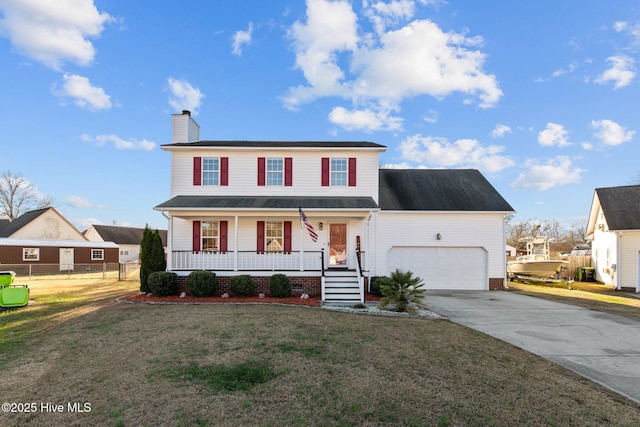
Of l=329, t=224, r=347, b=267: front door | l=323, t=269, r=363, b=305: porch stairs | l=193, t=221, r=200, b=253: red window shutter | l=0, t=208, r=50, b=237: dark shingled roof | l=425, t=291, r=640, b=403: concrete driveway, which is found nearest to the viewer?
l=425, t=291, r=640, b=403: concrete driveway

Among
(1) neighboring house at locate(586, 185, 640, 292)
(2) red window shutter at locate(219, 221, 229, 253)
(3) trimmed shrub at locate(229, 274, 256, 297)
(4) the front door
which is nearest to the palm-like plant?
(4) the front door

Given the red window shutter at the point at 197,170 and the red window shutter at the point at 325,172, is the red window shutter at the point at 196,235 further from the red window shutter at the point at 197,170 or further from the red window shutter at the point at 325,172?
the red window shutter at the point at 325,172

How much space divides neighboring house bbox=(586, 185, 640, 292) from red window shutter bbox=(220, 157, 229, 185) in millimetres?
20436

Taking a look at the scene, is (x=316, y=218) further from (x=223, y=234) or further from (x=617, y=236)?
(x=617, y=236)

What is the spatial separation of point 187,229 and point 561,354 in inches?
543

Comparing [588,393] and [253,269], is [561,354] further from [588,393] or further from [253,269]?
[253,269]

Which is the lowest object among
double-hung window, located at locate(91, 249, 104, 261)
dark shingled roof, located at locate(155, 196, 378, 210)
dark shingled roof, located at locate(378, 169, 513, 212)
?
double-hung window, located at locate(91, 249, 104, 261)

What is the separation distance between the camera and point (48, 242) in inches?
1190

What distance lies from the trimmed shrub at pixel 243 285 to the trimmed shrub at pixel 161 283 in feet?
7.72

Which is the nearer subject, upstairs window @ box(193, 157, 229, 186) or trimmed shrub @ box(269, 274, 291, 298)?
trimmed shrub @ box(269, 274, 291, 298)

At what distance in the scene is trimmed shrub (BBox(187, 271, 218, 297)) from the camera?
40.2 ft

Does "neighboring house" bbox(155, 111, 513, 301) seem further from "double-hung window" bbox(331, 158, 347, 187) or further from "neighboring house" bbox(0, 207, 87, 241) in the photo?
"neighboring house" bbox(0, 207, 87, 241)

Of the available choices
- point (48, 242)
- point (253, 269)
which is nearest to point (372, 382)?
point (253, 269)

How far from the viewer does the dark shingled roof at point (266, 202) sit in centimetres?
1334
